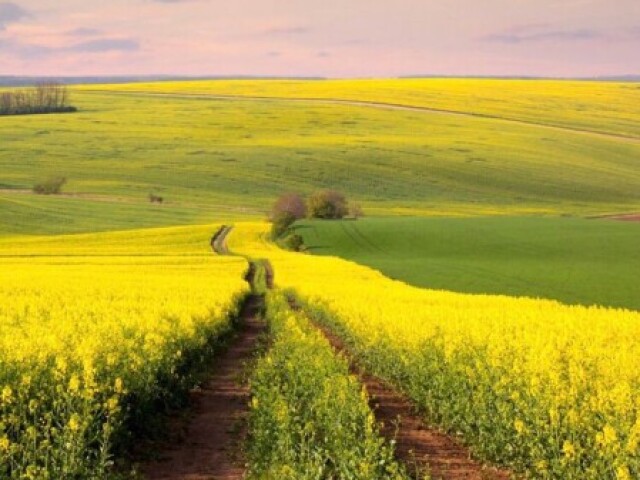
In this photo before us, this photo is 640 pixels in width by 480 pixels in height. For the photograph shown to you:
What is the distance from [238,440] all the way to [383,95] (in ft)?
506

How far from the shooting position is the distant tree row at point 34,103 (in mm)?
142750

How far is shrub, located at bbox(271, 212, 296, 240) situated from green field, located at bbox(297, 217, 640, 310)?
1300 millimetres

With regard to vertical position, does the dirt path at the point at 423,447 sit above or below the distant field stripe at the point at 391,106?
below

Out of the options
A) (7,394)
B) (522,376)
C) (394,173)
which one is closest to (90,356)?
(7,394)

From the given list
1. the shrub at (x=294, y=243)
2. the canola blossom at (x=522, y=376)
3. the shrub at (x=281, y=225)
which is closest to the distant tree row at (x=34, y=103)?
the shrub at (x=281, y=225)

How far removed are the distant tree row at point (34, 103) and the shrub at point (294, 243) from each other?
95.0 meters

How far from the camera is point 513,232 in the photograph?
190ft

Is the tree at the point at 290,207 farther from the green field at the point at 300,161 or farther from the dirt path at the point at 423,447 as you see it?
the dirt path at the point at 423,447

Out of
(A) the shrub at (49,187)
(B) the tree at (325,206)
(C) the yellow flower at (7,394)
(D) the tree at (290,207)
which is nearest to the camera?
(C) the yellow flower at (7,394)

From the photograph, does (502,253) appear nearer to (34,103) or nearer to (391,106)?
(391,106)

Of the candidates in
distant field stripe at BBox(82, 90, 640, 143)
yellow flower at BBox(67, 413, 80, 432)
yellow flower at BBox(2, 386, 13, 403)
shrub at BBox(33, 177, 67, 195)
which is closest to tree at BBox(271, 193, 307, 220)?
shrub at BBox(33, 177, 67, 195)

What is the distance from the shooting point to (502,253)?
5103 centimetres

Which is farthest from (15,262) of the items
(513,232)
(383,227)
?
(513,232)

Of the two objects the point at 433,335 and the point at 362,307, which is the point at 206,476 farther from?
the point at 362,307
